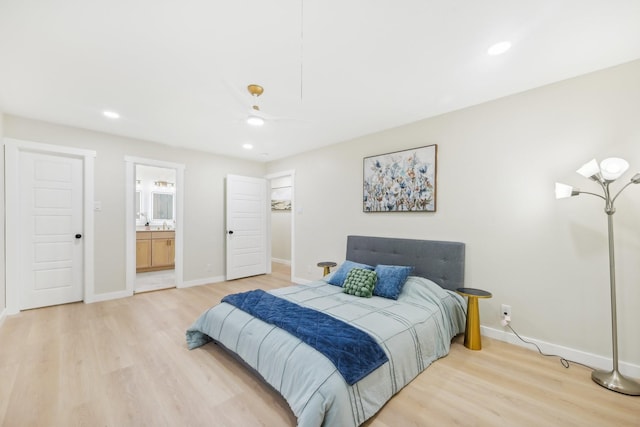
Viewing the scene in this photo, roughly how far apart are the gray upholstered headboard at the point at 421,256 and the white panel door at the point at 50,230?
3932 mm

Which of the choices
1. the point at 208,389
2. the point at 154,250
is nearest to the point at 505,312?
the point at 208,389

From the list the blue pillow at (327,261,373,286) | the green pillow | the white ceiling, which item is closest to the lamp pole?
the white ceiling

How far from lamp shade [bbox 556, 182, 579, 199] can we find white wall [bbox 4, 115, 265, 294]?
4789mm

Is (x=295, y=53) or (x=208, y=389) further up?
(x=295, y=53)

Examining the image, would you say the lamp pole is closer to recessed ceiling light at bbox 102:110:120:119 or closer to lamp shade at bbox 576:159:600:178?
lamp shade at bbox 576:159:600:178

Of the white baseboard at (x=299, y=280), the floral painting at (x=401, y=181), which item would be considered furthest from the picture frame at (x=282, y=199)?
the floral painting at (x=401, y=181)

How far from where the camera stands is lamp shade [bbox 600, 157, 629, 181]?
1.91 m

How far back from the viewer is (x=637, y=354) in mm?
2061

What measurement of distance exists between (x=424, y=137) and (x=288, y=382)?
117 inches

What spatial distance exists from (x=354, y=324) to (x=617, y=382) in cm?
193

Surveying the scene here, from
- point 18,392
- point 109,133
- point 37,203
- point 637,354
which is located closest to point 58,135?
point 109,133

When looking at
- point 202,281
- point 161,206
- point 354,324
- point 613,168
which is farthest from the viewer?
point 161,206

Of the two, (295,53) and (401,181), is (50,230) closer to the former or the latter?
(295,53)

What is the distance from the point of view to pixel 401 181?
3484 mm
